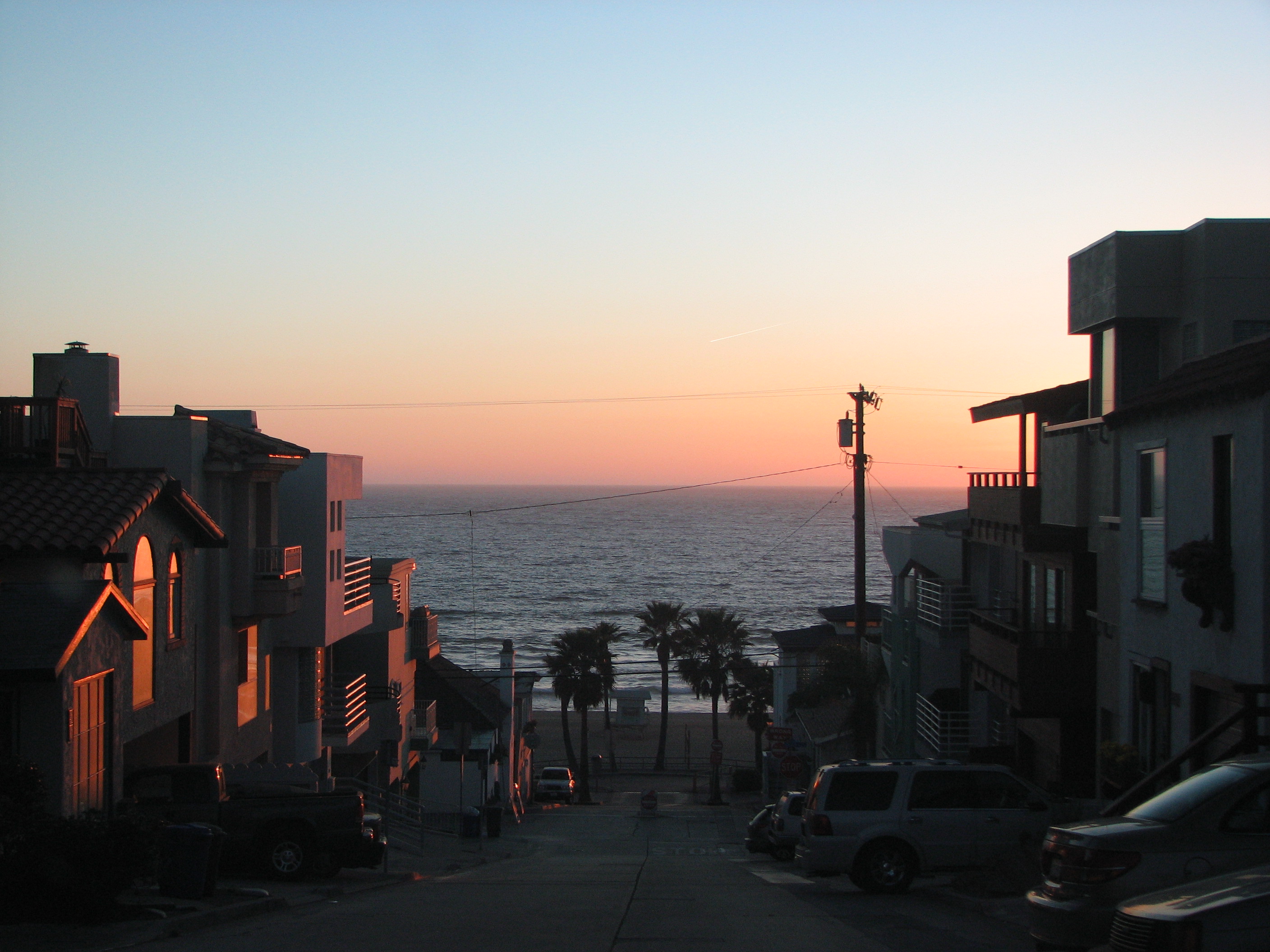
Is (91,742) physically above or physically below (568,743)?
above

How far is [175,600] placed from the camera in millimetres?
19156

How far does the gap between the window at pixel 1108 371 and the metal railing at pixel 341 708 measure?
60.7ft

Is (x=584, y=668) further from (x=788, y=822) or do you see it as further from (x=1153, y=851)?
(x=1153, y=851)

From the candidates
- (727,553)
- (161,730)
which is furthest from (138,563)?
(727,553)

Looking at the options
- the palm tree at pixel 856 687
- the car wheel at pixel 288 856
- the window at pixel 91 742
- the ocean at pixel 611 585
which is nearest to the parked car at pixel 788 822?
the car wheel at pixel 288 856

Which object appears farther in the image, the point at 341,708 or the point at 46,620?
the point at 341,708

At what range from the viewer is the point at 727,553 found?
6816 inches

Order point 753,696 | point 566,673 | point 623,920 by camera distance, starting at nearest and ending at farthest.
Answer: point 623,920, point 566,673, point 753,696

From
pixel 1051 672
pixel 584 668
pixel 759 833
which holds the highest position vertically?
pixel 1051 672

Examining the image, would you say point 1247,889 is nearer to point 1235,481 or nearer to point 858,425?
point 1235,481

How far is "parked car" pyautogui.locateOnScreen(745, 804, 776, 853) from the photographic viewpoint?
25328mm

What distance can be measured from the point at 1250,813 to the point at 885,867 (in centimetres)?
699

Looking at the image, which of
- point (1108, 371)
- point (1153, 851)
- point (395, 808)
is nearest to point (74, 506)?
point (1153, 851)

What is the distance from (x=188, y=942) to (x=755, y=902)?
239 inches
